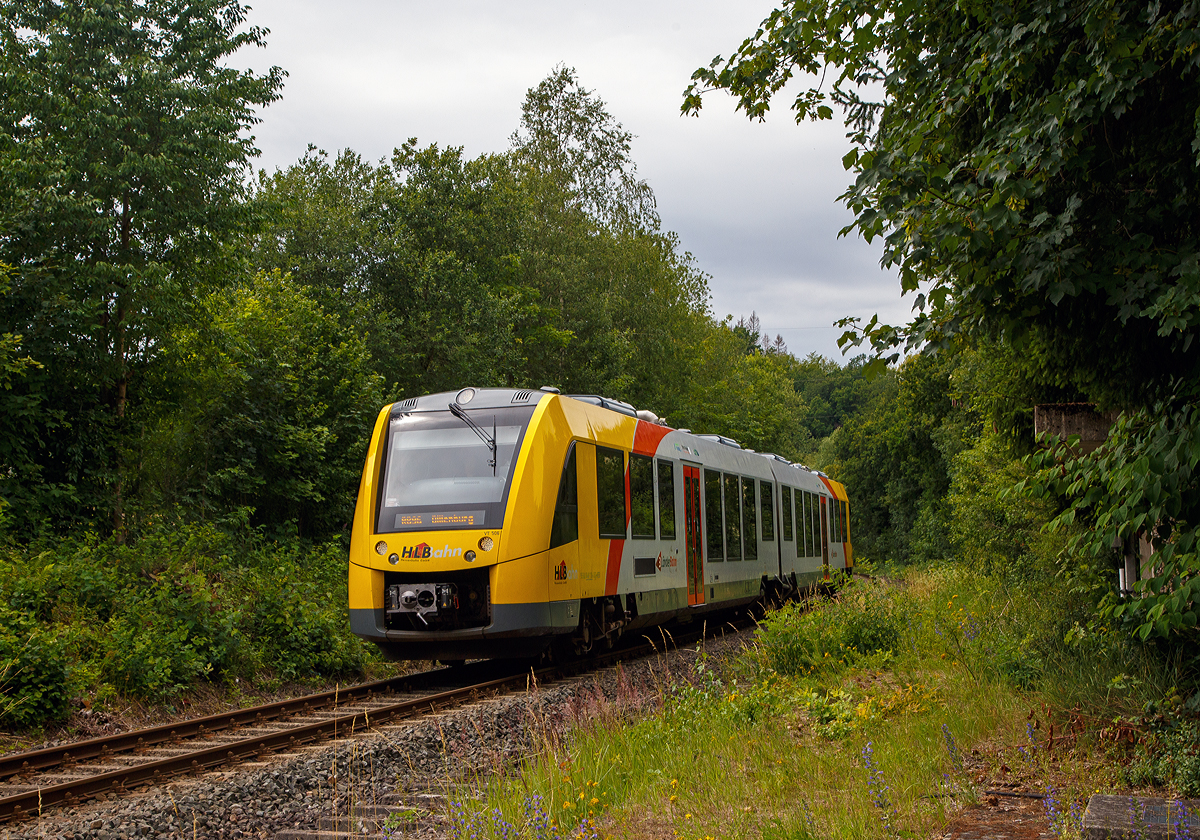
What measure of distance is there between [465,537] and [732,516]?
24.7 feet

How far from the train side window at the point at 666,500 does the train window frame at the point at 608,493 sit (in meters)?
1.19

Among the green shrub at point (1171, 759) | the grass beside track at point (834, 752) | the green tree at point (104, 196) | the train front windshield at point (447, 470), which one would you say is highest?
the green tree at point (104, 196)

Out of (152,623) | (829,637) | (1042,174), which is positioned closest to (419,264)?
(152,623)

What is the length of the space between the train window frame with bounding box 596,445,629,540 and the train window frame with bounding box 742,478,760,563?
5394mm

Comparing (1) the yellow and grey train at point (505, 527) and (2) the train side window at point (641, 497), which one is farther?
(2) the train side window at point (641, 497)

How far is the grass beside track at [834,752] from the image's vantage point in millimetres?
4867

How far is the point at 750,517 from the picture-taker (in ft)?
58.1

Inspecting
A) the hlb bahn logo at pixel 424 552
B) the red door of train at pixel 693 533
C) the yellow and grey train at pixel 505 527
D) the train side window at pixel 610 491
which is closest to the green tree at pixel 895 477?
the red door of train at pixel 693 533

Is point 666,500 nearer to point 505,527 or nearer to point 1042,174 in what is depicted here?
point 505,527

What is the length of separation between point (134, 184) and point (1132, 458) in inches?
560

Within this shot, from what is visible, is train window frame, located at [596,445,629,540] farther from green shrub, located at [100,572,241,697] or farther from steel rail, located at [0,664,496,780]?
green shrub, located at [100,572,241,697]

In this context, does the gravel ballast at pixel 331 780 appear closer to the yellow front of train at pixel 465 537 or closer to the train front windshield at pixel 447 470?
the yellow front of train at pixel 465 537

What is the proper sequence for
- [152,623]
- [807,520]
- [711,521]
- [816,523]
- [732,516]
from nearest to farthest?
[152,623], [711,521], [732,516], [807,520], [816,523]

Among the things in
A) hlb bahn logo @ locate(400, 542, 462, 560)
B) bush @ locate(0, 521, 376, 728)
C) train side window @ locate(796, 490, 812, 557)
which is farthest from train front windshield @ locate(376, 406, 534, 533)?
train side window @ locate(796, 490, 812, 557)
